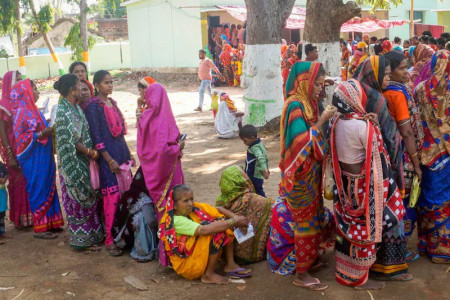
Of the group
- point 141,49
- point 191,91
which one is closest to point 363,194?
point 191,91

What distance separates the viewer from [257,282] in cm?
436

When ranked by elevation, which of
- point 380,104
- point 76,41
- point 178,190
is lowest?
point 178,190

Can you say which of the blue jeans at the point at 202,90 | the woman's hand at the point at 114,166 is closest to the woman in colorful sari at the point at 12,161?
the woman's hand at the point at 114,166

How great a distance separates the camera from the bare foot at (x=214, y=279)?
4355mm

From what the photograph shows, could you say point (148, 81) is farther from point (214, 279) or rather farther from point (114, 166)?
point (214, 279)

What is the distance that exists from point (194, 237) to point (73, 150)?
156 cm

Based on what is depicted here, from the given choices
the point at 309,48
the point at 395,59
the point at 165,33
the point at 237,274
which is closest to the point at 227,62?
the point at 165,33

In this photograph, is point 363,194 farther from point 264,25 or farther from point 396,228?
point 264,25

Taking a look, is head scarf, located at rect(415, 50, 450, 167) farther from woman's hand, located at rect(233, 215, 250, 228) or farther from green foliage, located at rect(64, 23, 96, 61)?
green foliage, located at rect(64, 23, 96, 61)

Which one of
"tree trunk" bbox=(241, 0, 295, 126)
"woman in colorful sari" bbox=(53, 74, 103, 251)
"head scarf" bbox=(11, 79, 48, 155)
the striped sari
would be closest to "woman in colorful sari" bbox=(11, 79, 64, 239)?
"head scarf" bbox=(11, 79, 48, 155)

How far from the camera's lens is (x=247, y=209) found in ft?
15.6

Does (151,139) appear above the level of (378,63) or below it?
below

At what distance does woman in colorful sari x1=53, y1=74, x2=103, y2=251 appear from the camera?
16.5ft

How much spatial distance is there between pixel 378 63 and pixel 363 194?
3.36 feet
